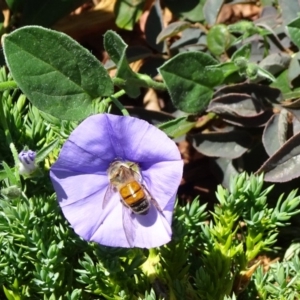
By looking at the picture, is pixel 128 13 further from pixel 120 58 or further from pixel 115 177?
pixel 115 177

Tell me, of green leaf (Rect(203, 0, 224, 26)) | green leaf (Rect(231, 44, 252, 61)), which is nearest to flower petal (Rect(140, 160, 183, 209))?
green leaf (Rect(231, 44, 252, 61))

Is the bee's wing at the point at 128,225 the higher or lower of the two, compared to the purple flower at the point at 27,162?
lower

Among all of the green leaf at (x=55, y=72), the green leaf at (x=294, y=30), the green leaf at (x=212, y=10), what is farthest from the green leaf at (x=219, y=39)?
the green leaf at (x=55, y=72)

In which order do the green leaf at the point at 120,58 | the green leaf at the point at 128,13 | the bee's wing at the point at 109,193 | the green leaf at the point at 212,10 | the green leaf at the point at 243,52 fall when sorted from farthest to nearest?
the green leaf at the point at 128,13 < the green leaf at the point at 212,10 < the green leaf at the point at 243,52 < the green leaf at the point at 120,58 < the bee's wing at the point at 109,193

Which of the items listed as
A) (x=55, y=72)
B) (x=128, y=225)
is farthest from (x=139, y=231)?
(x=55, y=72)

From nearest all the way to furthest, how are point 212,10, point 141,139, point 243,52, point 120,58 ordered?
1. point 141,139
2. point 120,58
3. point 243,52
4. point 212,10

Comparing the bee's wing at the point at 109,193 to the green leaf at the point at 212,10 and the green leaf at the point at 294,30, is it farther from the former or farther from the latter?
the green leaf at the point at 212,10
